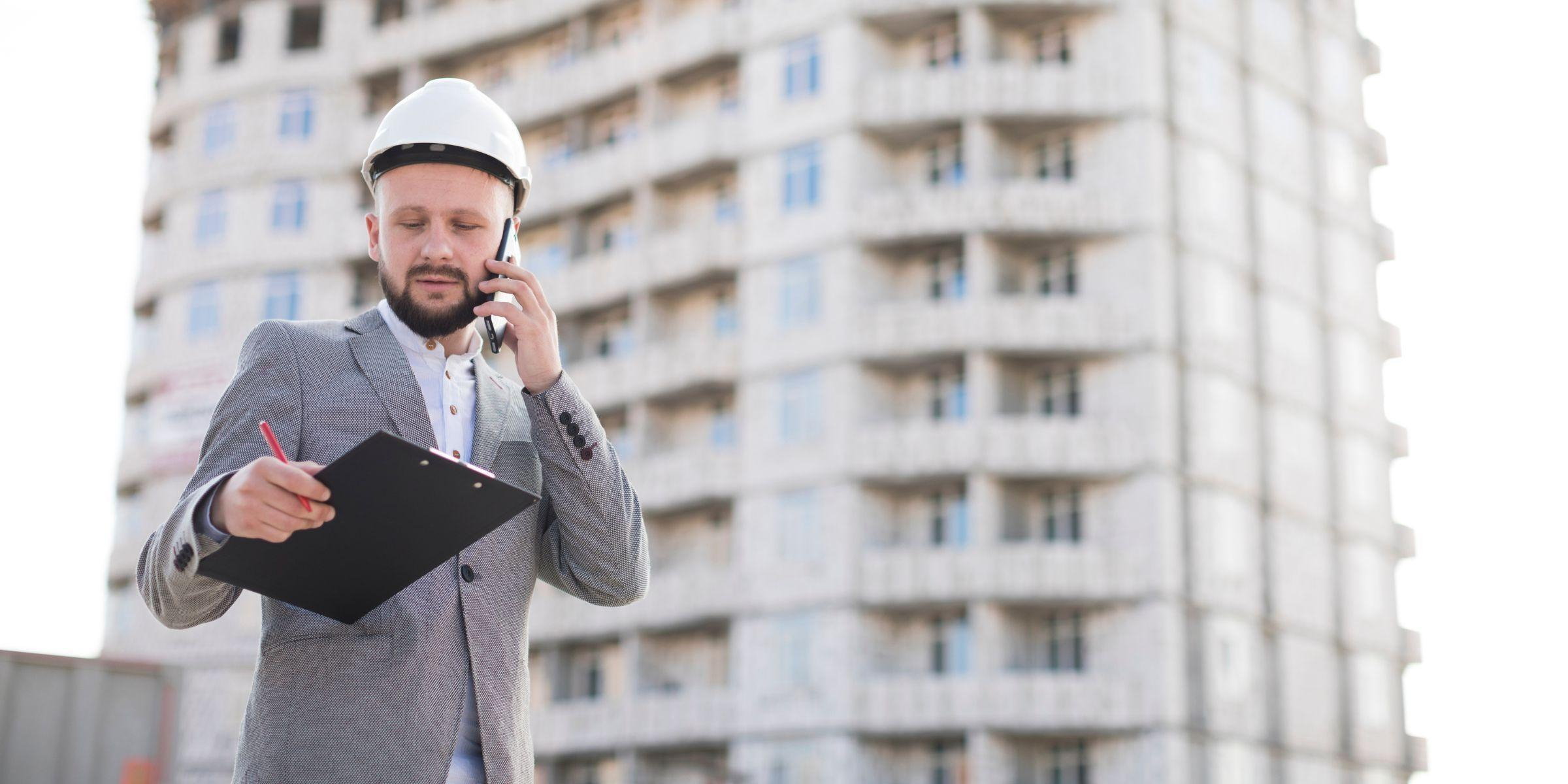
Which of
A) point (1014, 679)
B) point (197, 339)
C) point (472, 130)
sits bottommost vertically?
point (472, 130)

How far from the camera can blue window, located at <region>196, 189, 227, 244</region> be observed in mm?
57969

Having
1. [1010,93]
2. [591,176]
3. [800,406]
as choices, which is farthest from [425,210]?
[591,176]

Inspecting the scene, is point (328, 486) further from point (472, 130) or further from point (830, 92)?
point (830, 92)

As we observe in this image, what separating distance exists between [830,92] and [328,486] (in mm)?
44492

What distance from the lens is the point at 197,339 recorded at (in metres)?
57.5

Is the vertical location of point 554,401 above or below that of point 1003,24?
below

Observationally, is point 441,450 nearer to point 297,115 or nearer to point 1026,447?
point 1026,447

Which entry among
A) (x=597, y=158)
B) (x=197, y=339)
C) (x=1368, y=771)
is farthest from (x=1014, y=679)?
(x=197, y=339)

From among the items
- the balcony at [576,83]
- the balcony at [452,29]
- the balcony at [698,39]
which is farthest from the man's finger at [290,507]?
the balcony at [452,29]

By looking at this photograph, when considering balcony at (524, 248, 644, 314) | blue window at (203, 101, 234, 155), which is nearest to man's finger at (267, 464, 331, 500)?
balcony at (524, 248, 644, 314)

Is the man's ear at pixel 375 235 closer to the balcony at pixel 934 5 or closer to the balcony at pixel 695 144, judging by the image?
the balcony at pixel 934 5

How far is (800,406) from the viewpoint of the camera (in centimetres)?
4647

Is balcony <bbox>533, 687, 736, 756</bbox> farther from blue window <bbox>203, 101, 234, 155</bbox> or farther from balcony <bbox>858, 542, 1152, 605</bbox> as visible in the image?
blue window <bbox>203, 101, 234, 155</bbox>

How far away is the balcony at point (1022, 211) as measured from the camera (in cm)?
4522
